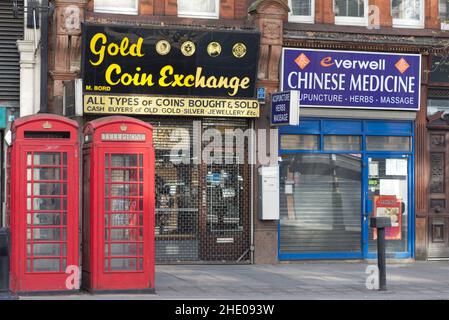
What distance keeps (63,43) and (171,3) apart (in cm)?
256

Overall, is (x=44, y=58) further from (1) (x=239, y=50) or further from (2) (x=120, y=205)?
(2) (x=120, y=205)

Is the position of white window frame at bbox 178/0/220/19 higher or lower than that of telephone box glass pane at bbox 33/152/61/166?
higher

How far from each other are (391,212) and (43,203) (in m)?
9.28

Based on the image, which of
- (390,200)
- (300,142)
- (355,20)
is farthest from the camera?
(390,200)

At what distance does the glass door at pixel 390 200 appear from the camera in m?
19.2

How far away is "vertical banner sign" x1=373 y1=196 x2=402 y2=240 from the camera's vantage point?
19.2 m

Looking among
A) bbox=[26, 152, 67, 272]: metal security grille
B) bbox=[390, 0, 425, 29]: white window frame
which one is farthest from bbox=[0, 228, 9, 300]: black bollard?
bbox=[390, 0, 425, 29]: white window frame

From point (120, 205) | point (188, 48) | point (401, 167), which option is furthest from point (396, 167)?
point (120, 205)

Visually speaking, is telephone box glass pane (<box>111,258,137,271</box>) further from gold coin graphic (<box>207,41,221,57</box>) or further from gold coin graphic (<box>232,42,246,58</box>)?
gold coin graphic (<box>232,42,246,58</box>)

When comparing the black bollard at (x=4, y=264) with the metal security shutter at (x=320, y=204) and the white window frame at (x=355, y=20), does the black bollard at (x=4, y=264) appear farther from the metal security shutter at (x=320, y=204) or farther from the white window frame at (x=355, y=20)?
the white window frame at (x=355, y=20)

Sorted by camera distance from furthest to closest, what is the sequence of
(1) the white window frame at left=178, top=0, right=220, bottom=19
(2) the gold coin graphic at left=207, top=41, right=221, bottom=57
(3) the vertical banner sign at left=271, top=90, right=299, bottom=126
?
1. (1) the white window frame at left=178, top=0, right=220, bottom=19
2. (2) the gold coin graphic at left=207, top=41, right=221, bottom=57
3. (3) the vertical banner sign at left=271, top=90, right=299, bottom=126

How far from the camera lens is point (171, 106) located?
17656 millimetres

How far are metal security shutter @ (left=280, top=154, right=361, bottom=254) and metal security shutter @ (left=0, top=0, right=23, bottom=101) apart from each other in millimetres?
6085
